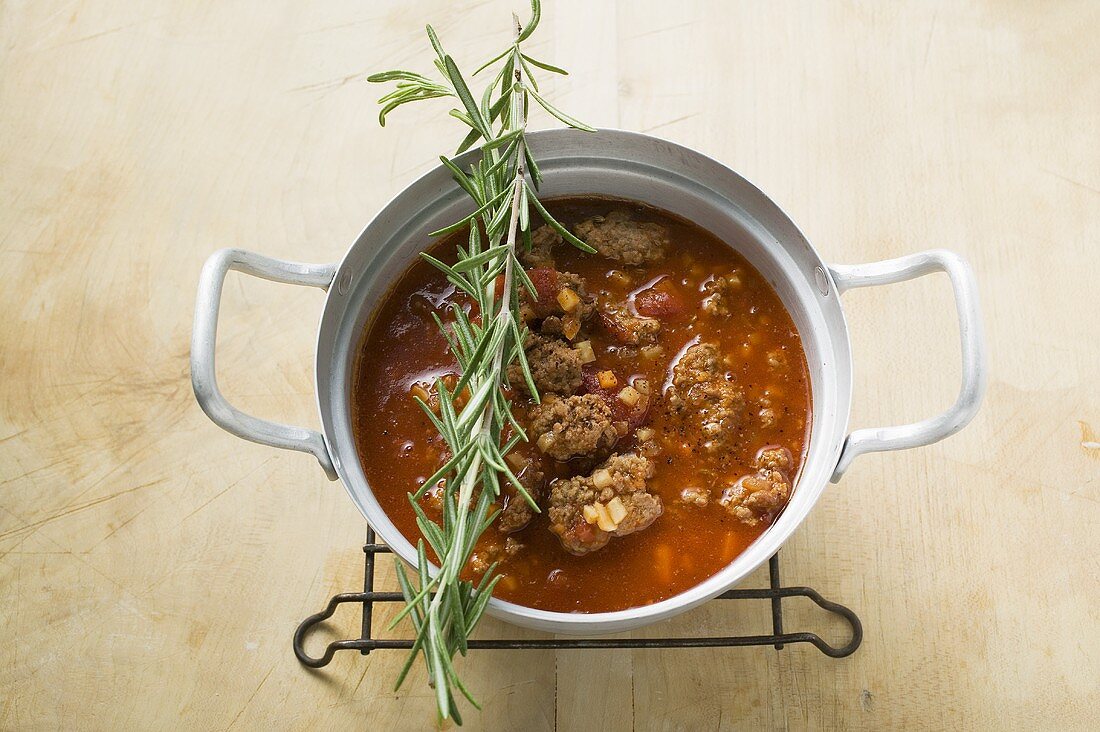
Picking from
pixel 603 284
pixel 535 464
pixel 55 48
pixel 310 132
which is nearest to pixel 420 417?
pixel 535 464

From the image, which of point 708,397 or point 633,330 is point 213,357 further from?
point 708,397

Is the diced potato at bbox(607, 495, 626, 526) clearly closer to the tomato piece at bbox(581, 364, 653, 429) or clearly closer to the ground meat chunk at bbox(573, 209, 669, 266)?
Result: the tomato piece at bbox(581, 364, 653, 429)

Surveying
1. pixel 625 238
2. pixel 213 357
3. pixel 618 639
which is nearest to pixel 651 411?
pixel 625 238

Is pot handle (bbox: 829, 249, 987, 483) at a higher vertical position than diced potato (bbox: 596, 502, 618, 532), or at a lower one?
higher

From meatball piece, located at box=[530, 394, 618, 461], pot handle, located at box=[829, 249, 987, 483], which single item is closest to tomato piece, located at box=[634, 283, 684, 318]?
meatball piece, located at box=[530, 394, 618, 461]

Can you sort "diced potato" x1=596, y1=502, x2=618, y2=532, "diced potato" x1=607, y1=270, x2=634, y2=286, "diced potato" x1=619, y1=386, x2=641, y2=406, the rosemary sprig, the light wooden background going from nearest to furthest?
the rosemary sprig → "diced potato" x1=596, y1=502, x2=618, y2=532 → "diced potato" x1=619, y1=386, x2=641, y2=406 → "diced potato" x1=607, y1=270, x2=634, y2=286 → the light wooden background

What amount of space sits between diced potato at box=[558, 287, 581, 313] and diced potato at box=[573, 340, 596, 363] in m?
0.07

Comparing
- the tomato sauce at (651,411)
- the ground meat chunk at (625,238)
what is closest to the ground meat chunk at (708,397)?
the tomato sauce at (651,411)

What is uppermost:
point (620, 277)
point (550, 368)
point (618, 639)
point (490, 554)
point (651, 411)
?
point (620, 277)

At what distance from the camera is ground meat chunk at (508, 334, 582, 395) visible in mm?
1960

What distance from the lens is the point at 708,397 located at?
1.97 meters

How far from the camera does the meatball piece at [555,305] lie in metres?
1.99

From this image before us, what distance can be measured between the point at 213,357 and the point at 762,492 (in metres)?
1.06

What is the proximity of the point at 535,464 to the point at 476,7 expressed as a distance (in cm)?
146
